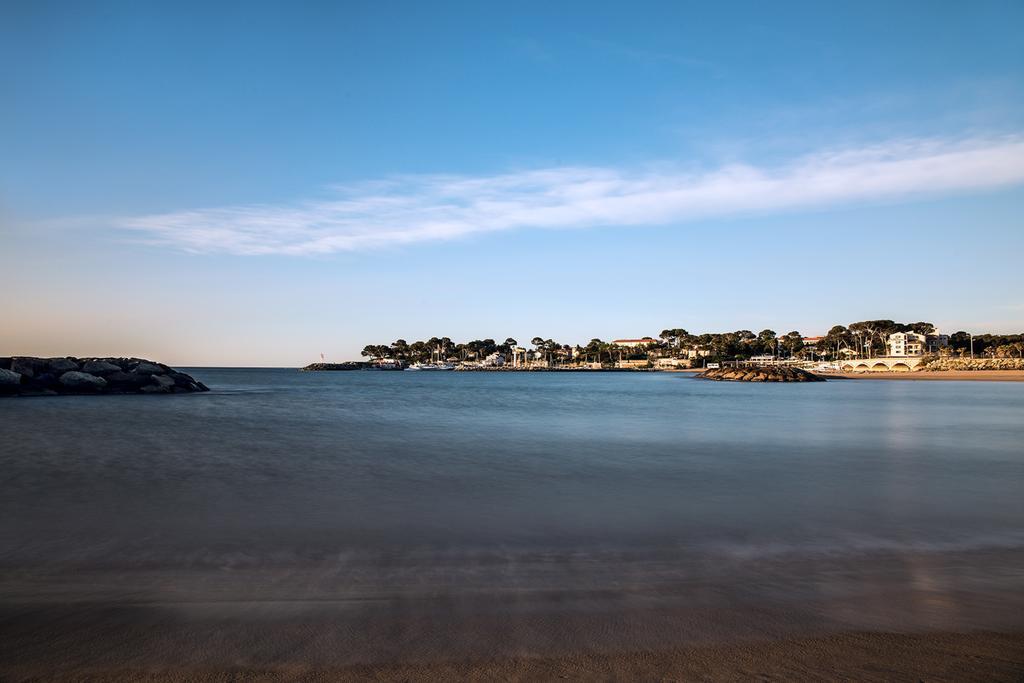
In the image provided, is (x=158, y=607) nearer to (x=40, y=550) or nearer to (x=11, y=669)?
(x=11, y=669)

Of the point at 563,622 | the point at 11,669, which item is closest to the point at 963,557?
the point at 563,622

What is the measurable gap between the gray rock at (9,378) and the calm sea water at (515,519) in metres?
25.9

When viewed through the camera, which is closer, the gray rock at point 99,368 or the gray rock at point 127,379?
the gray rock at point 99,368

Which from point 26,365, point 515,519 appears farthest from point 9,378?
point 515,519

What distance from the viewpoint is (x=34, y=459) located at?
13773mm

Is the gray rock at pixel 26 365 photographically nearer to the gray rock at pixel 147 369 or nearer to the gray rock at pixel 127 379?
the gray rock at pixel 127 379

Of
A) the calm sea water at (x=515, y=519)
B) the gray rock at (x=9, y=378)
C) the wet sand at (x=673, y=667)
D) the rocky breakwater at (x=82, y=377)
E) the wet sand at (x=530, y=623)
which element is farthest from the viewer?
the rocky breakwater at (x=82, y=377)

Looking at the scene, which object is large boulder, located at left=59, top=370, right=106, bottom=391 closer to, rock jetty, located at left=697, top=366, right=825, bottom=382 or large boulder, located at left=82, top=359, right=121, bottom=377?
large boulder, located at left=82, top=359, right=121, bottom=377

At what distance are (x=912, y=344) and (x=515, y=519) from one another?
168958 mm

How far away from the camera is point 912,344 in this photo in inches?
5832

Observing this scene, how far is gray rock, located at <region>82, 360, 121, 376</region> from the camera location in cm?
4419

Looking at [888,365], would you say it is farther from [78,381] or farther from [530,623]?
[530,623]

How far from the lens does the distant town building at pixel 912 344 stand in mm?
144625

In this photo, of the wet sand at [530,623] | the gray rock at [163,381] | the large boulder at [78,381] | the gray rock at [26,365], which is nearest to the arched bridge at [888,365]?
the gray rock at [163,381]
